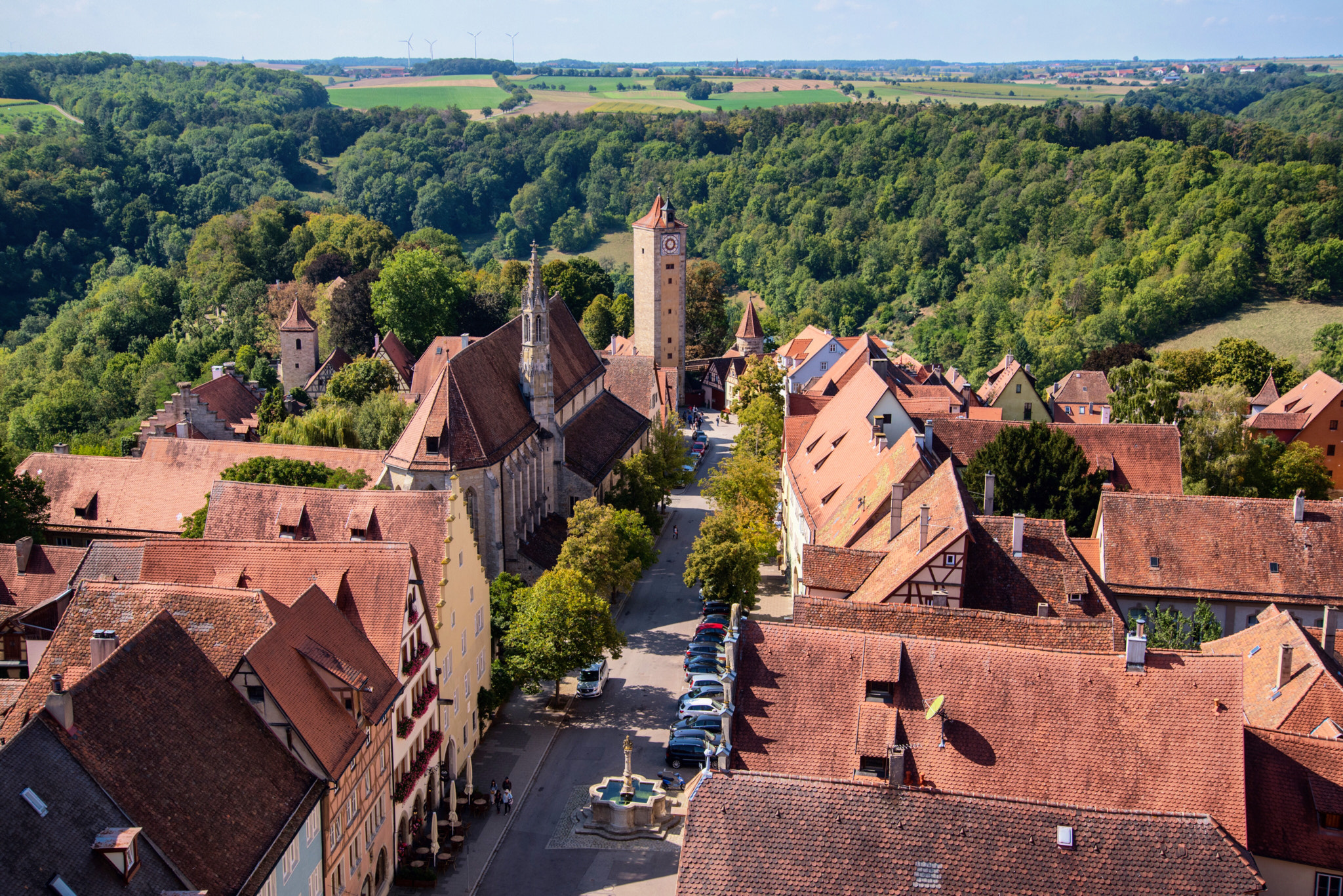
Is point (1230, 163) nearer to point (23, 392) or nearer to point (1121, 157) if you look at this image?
point (1121, 157)

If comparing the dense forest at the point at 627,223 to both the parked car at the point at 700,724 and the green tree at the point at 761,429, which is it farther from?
the parked car at the point at 700,724

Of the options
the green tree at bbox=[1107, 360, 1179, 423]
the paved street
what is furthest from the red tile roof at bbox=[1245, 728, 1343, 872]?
the green tree at bbox=[1107, 360, 1179, 423]

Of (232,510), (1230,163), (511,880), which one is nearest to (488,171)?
(1230,163)

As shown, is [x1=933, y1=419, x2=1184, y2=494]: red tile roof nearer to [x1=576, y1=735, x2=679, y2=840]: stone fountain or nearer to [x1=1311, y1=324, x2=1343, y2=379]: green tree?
[x1=576, y1=735, x2=679, y2=840]: stone fountain

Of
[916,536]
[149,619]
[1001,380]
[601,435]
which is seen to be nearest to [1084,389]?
[1001,380]

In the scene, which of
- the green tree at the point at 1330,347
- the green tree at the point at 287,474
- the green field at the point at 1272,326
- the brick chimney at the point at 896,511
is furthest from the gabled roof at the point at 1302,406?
the green tree at the point at 287,474

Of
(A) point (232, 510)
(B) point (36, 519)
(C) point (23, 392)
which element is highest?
(A) point (232, 510)
